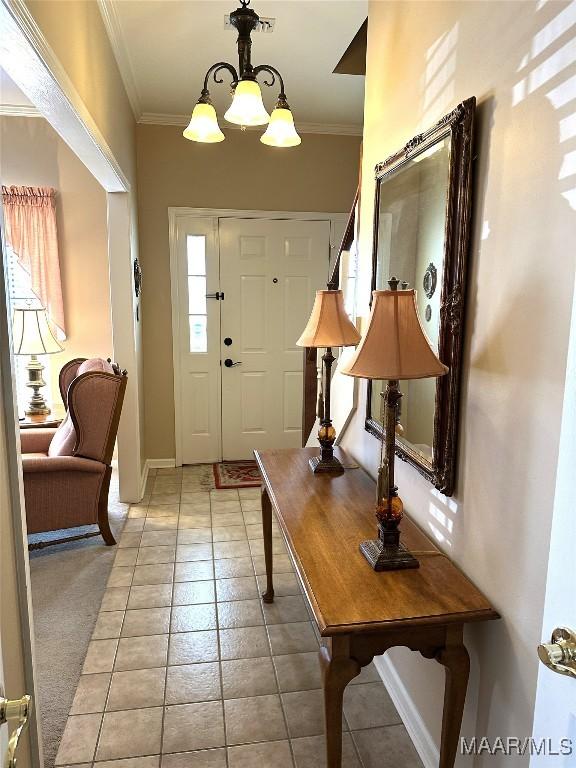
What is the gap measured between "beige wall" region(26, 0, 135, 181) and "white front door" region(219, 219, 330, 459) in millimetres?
1248

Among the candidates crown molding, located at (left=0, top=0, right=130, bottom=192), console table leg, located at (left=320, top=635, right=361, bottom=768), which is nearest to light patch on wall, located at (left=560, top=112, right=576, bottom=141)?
console table leg, located at (left=320, top=635, right=361, bottom=768)

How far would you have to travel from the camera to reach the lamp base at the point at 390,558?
1.48 metres

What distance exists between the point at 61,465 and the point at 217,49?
102 inches

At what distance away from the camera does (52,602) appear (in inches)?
104

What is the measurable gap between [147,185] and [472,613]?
406cm

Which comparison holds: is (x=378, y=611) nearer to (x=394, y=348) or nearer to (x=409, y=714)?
(x=394, y=348)

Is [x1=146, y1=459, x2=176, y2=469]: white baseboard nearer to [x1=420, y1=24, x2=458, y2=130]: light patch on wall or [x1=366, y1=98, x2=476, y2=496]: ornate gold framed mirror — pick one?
[x1=366, y1=98, x2=476, y2=496]: ornate gold framed mirror

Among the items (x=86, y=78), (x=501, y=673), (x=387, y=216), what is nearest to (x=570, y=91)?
(x=387, y=216)

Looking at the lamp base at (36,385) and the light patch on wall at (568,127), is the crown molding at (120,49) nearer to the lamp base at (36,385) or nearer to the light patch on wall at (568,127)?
the lamp base at (36,385)

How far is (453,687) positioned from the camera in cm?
137

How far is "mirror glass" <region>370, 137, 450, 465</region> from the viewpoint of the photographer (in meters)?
1.62

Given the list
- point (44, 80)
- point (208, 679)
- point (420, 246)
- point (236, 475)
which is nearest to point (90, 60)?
point (44, 80)

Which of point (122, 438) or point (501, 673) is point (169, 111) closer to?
point (122, 438)

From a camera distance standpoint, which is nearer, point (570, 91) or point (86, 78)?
point (570, 91)
